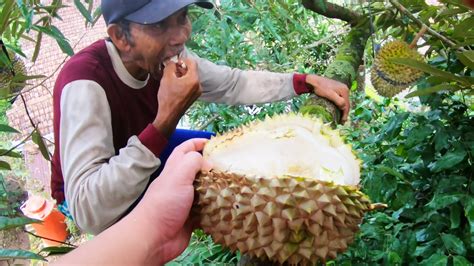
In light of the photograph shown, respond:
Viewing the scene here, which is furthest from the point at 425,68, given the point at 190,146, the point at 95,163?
the point at 95,163

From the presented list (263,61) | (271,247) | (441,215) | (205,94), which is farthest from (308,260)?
(263,61)

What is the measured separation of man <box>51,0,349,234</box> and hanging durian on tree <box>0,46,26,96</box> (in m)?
0.25

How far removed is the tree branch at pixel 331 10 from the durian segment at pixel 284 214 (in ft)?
2.60

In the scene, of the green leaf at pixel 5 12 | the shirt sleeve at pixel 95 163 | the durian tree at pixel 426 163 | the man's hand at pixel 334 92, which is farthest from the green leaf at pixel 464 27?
the green leaf at pixel 5 12

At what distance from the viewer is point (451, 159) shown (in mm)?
963

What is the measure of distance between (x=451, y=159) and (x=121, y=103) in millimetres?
792

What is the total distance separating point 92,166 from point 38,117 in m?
2.45

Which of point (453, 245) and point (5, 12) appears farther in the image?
point (5, 12)

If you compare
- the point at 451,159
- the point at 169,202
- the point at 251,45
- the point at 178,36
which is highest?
the point at 178,36

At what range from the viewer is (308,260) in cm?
75

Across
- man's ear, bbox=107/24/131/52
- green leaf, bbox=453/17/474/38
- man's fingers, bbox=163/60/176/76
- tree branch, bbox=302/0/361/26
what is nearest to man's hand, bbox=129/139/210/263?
man's fingers, bbox=163/60/176/76

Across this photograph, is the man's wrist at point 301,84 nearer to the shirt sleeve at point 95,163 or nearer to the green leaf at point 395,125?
the green leaf at point 395,125

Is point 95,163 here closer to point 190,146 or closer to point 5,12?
point 190,146

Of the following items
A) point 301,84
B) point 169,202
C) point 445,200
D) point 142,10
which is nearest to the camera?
point 169,202
